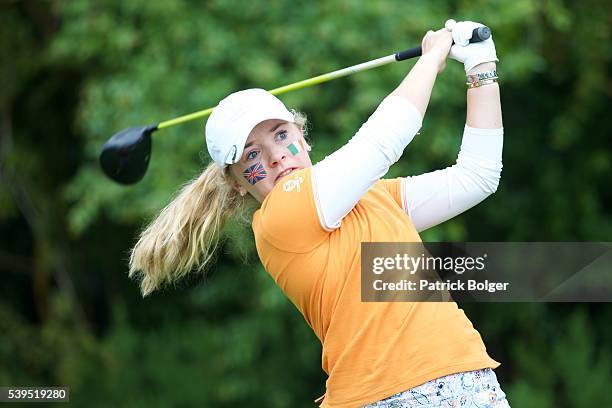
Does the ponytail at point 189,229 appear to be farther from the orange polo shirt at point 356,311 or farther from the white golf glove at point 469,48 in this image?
the white golf glove at point 469,48

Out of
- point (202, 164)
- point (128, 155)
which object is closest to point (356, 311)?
point (128, 155)

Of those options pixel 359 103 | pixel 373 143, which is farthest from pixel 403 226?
pixel 359 103

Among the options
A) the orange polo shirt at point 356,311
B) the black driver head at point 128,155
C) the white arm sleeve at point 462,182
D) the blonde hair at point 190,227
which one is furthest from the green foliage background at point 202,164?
the orange polo shirt at point 356,311

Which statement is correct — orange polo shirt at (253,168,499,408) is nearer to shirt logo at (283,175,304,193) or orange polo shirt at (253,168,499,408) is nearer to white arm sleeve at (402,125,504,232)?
shirt logo at (283,175,304,193)

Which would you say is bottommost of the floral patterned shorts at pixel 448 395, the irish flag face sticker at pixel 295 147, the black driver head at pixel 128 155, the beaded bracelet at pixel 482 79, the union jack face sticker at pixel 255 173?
the floral patterned shorts at pixel 448 395

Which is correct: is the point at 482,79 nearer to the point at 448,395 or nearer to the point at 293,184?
the point at 293,184

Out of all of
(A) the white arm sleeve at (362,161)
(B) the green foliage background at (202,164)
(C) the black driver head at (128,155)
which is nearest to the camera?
(A) the white arm sleeve at (362,161)

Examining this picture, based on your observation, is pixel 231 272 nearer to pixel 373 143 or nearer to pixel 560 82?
pixel 560 82

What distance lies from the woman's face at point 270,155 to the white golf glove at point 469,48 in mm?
419

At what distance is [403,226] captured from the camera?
90.0 inches

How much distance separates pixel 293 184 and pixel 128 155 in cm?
115

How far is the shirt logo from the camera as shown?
220 centimetres

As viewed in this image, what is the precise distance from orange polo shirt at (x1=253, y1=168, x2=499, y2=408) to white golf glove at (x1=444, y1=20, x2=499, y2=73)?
15.9 inches

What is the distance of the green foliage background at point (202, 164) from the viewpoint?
5.96 meters
